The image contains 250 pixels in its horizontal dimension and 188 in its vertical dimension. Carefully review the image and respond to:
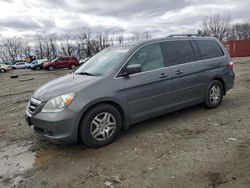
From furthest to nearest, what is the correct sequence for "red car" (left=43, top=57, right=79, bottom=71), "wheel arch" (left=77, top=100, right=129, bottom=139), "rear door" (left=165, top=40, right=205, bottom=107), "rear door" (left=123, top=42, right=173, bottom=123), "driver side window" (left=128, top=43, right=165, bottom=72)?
"red car" (left=43, top=57, right=79, bottom=71)
"rear door" (left=165, top=40, right=205, bottom=107)
"driver side window" (left=128, top=43, right=165, bottom=72)
"rear door" (left=123, top=42, right=173, bottom=123)
"wheel arch" (left=77, top=100, right=129, bottom=139)

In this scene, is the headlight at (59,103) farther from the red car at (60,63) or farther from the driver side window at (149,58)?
the red car at (60,63)

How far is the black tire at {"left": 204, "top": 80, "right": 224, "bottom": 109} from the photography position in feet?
18.7

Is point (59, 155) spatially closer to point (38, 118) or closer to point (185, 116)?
point (38, 118)

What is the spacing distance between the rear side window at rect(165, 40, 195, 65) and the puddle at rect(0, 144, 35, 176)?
3.13 meters

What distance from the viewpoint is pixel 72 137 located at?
3850 mm

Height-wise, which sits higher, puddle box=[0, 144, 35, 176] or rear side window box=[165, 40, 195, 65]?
rear side window box=[165, 40, 195, 65]

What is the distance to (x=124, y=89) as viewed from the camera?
4.28m

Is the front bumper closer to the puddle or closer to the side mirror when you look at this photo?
the puddle

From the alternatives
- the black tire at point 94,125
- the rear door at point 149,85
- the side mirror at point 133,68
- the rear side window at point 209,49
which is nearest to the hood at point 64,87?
the black tire at point 94,125

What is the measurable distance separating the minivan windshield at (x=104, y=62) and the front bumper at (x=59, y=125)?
3.39ft

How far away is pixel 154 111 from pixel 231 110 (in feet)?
7.08

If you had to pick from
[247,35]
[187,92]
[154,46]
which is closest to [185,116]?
[187,92]

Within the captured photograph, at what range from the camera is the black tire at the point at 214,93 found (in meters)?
5.69

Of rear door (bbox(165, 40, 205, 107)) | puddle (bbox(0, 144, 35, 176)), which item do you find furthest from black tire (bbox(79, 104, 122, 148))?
rear door (bbox(165, 40, 205, 107))
